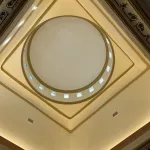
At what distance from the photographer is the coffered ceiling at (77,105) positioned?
748 centimetres

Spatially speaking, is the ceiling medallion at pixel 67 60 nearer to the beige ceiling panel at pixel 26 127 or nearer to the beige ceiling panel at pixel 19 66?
the beige ceiling panel at pixel 19 66

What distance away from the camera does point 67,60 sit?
10.4 m

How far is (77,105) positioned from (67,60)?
169 centimetres

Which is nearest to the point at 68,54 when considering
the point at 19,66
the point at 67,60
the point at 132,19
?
the point at 67,60

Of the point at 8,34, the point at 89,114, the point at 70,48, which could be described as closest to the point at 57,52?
the point at 70,48

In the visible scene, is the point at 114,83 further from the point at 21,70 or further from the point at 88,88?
the point at 21,70

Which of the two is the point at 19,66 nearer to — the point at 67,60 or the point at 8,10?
the point at 67,60

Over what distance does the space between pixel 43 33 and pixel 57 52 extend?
0.99 m

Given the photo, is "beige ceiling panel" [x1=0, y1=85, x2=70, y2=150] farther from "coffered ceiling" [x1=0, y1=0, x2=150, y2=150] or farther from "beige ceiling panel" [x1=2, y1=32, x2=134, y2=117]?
"beige ceiling panel" [x1=2, y1=32, x2=134, y2=117]

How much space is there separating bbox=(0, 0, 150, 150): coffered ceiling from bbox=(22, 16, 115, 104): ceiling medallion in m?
0.27

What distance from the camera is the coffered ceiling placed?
748 cm

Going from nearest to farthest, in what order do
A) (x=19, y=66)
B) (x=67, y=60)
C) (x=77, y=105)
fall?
(x=19, y=66), (x=77, y=105), (x=67, y=60)

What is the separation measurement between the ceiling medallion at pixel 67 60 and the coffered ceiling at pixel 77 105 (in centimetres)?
27

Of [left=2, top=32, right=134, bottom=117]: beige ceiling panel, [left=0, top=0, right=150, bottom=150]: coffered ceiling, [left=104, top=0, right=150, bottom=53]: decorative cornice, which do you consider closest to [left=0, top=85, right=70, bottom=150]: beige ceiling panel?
[left=0, top=0, right=150, bottom=150]: coffered ceiling
